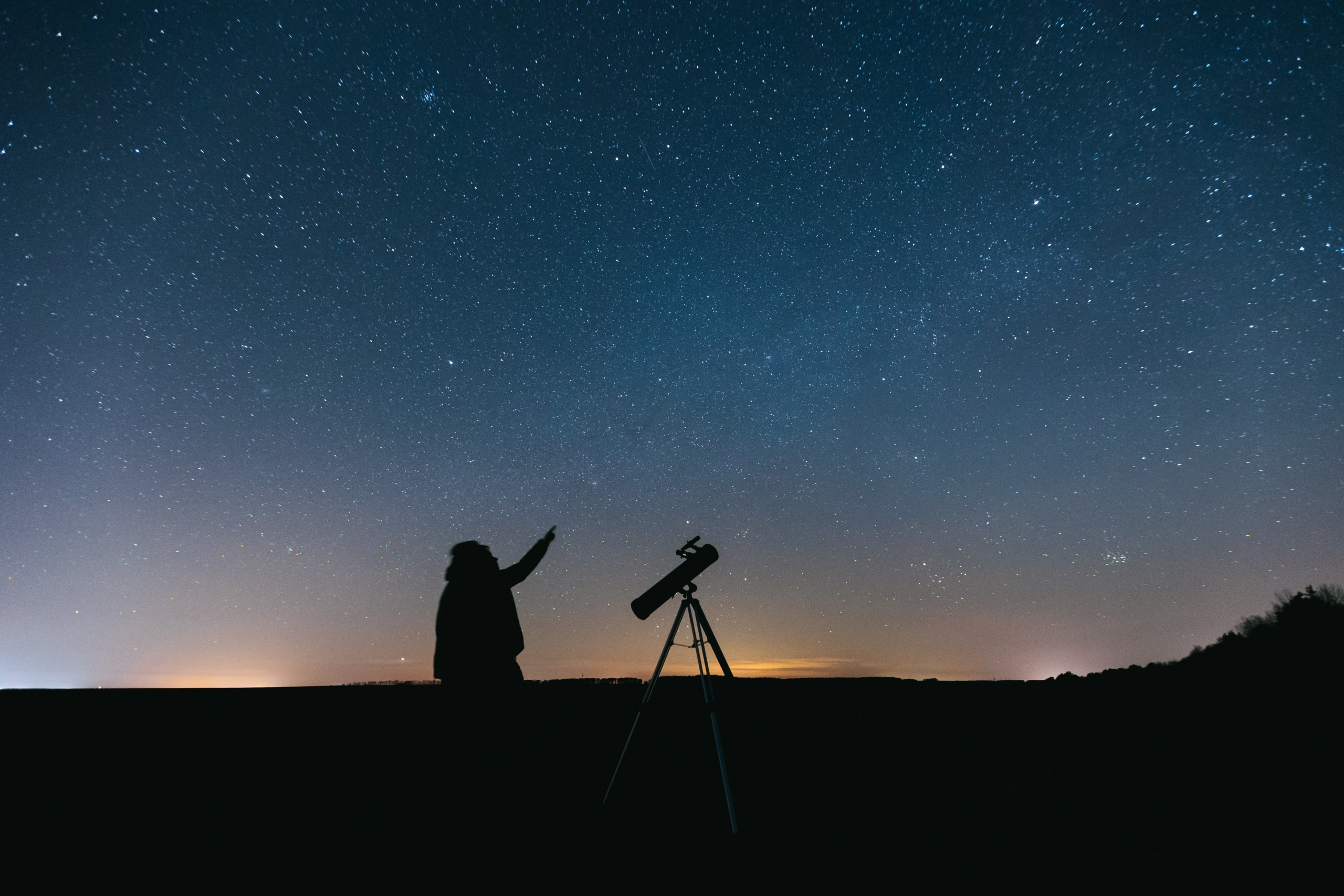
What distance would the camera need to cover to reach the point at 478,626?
5.26 m

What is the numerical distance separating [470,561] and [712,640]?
2788 millimetres

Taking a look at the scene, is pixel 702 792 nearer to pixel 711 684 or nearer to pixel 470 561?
pixel 711 684

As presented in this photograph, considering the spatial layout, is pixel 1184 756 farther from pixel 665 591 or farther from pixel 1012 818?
pixel 665 591

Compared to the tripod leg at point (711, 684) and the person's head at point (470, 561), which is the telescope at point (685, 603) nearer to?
the tripod leg at point (711, 684)

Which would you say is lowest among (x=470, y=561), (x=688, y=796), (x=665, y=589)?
(x=688, y=796)

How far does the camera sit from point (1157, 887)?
2.79 m

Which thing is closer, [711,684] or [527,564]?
[711,684]

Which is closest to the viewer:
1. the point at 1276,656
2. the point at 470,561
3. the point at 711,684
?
the point at 711,684

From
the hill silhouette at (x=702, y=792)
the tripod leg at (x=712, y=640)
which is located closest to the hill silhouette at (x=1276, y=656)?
the hill silhouette at (x=702, y=792)

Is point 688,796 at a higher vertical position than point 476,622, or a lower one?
lower

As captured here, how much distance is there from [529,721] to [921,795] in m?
5.22

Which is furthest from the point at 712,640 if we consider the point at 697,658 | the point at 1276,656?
the point at 1276,656

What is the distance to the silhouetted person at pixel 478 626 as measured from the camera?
5.24 m

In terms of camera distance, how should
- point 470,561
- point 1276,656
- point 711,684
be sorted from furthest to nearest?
1. point 1276,656
2. point 470,561
3. point 711,684
